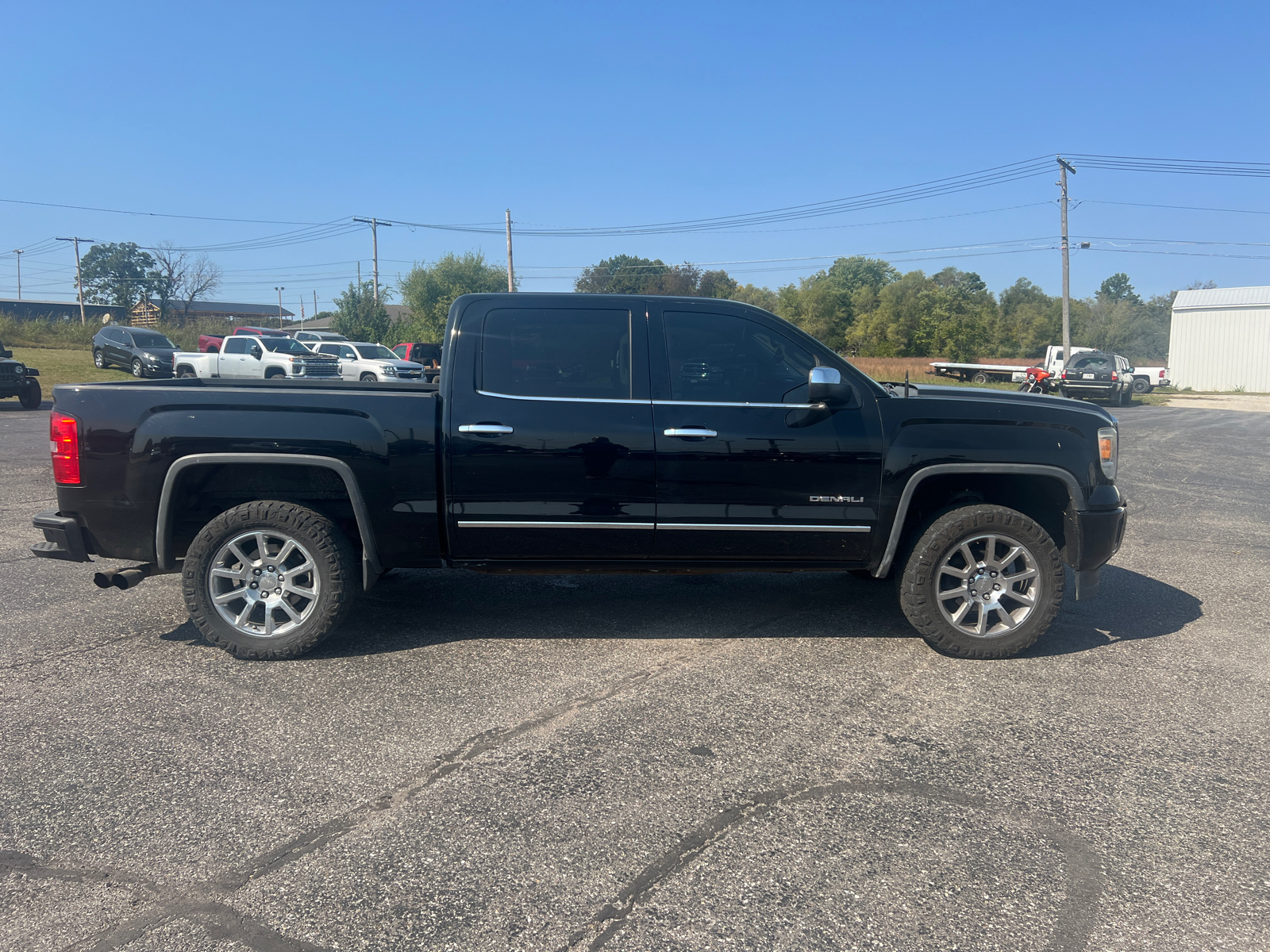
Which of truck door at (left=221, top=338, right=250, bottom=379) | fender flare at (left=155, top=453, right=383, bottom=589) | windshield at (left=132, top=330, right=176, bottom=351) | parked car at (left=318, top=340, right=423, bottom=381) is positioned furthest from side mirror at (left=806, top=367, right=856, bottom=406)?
windshield at (left=132, top=330, right=176, bottom=351)

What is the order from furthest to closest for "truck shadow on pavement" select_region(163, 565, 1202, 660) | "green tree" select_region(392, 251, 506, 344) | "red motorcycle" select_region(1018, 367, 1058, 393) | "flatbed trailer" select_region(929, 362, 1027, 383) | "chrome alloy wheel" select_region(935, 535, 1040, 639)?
"green tree" select_region(392, 251, 506, 344)
"flatbed trailer" select_region(929, 362, 1027, 383)
"red motorcycle" select_region(1018, 367, 1058, 393)
"truck shadow on pavement" select_region(163, 565, 1202, 660)
"chrome alloy wheel" select_region(935, 535, 1040, 639)

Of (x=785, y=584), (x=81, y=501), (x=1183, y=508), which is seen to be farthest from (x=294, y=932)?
(x=1183, y=508)

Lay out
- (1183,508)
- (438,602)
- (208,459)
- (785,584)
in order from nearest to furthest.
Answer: (208,459) < (438,602) < (785,584) < (1183,508)

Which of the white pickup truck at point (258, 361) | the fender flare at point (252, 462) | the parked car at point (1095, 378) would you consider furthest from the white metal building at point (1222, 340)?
the fender flare at point (252, 462)

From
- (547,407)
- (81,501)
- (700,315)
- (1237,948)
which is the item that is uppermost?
(700,315)

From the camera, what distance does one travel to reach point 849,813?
128 inches

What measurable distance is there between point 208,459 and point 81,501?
74cm

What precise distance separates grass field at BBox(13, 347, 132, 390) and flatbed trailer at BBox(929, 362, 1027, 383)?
118 feet

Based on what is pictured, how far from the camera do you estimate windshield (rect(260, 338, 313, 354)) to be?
3058cm

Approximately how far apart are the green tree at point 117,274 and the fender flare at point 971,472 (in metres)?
126

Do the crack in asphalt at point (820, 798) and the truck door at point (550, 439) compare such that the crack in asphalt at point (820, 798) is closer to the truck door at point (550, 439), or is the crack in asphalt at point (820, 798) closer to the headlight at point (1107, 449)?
the truck door at point (550, 439)

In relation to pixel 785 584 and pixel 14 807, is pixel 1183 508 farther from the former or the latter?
pixel 14 807

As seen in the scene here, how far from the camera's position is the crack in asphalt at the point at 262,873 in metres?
2.52

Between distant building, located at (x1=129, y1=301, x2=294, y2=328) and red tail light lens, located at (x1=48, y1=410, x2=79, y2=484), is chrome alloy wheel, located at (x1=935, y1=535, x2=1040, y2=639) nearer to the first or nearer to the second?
red tail light lens, located at (x1=48, y1=410, x2=79, y2=484)
